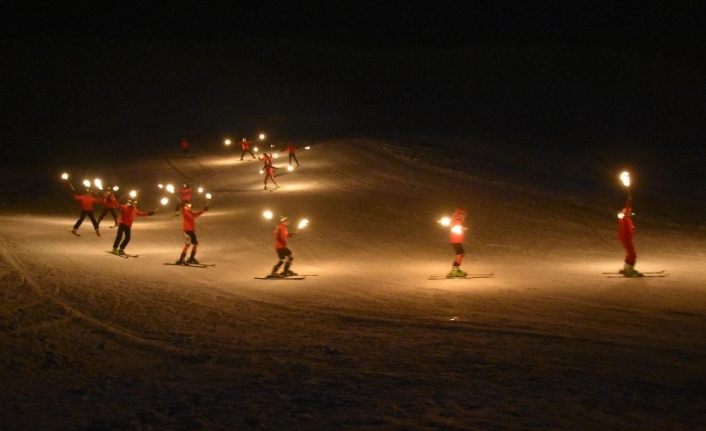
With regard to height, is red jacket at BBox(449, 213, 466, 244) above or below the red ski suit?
below

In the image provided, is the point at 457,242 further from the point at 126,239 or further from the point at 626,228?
the point at 126,239

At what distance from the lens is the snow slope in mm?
7879

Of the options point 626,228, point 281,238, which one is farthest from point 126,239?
point 626,228

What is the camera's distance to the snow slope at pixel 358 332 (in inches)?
310

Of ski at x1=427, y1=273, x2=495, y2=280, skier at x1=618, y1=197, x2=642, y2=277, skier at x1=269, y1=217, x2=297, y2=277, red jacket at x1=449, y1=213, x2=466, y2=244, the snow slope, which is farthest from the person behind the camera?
skier at x1=269, y1=217, x2=297, y2=277

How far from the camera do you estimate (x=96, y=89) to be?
6988 cm

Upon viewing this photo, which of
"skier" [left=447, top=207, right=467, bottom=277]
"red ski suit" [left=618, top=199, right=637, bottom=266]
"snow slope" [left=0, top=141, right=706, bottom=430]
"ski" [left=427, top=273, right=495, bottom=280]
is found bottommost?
"snow slope" [left=0, top=141, right=706, bottom=430]

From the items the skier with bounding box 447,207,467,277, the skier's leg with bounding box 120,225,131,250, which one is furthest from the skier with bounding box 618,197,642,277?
the skier's leg with bounding box 120,225,131,250

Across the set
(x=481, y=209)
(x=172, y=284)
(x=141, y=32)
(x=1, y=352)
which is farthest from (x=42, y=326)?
(x=141, y=32)

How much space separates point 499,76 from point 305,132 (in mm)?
27817

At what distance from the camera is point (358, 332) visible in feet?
37.6

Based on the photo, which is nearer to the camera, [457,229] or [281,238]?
[457,229]

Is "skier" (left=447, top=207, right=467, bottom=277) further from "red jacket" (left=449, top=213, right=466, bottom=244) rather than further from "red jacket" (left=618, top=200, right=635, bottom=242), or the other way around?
"red jacket" (left=618, top=200, right=635, bottom=242)

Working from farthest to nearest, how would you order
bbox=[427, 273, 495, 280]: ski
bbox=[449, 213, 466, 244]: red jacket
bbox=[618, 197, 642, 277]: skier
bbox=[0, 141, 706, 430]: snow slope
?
1. bbox=[449, 213, 466, 244]: red jacket
2. bbox=[427, 273, 495, 280]: ski
3. bbox=[618, 197, 642, 277]: skier
4. bbox=[0, 141, 706, 430]: snow slope
